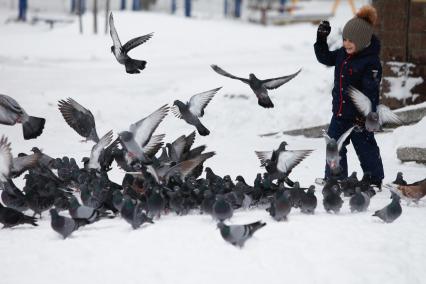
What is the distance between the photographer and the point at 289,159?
7176 mm

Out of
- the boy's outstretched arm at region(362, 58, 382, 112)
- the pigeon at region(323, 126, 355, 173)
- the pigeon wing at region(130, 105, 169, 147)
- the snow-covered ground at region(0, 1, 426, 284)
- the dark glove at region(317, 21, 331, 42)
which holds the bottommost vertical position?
the snow-covered ground at region(0, 1, 426, 284)

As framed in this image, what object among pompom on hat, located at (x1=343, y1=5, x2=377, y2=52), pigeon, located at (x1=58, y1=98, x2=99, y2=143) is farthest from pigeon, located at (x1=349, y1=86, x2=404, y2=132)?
pigeon, located at (x1=58, y1=98, x2=99, y2=143)

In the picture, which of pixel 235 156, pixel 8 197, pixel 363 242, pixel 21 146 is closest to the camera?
pixel 363 242

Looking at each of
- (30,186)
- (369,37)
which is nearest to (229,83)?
(369,37)

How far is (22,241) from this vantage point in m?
5.59

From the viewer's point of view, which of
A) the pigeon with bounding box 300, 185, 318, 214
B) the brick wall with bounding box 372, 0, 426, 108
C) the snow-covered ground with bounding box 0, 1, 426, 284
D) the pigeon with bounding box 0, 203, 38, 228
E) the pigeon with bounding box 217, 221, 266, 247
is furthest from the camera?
the brick wall with bounding box 372, 0, 426, 108

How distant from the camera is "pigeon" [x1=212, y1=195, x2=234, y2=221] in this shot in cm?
576

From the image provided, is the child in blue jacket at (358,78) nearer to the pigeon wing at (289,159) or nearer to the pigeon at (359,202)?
the pigeon wing at (289,159)

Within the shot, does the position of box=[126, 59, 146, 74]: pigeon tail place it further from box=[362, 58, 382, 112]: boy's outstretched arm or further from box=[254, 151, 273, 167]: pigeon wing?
box=[362, 58, 382, 112]: boy's outstretched arm

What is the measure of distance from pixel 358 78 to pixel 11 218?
3635 mm

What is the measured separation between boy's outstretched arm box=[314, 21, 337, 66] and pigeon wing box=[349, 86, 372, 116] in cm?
58

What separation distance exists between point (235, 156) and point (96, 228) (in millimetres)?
3995

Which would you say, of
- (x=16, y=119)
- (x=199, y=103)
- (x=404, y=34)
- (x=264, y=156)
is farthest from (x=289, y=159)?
(x=404, y=34)

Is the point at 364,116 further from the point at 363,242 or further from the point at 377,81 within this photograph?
the point at 363,242
